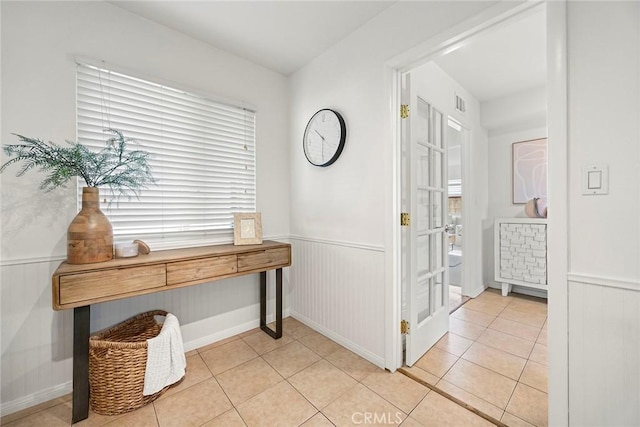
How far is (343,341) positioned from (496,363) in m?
1.15

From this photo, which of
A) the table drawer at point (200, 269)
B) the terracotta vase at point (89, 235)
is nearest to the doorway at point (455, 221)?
the table drawer at point (200, 269)

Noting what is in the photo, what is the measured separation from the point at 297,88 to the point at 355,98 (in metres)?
0.86

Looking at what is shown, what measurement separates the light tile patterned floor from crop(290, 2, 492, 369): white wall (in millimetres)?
317

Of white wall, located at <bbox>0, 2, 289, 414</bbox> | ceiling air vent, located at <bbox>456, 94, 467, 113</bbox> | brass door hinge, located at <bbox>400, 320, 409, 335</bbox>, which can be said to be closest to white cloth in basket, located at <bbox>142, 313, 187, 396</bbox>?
white wall, located at <bbox>0, 2, 289, 414</bbox>

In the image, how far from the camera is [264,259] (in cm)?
212

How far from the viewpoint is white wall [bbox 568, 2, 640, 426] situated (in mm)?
991

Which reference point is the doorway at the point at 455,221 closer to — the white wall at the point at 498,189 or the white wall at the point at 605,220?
the white wall at the point at 498,189

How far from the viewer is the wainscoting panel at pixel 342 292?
75.3 inches

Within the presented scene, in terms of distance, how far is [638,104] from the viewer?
0.97 metres

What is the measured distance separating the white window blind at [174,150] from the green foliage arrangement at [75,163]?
11 cm

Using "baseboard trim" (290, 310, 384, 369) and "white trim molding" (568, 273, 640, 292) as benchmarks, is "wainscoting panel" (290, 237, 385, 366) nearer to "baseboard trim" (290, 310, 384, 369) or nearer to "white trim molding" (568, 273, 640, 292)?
"baseboard trim" (290, 310, 384, 369)

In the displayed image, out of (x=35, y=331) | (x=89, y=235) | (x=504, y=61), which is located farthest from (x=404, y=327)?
(x=504, y=61)

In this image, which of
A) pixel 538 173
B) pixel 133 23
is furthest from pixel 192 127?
pixel 538 173

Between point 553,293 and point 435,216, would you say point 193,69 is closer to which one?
point 435,216
